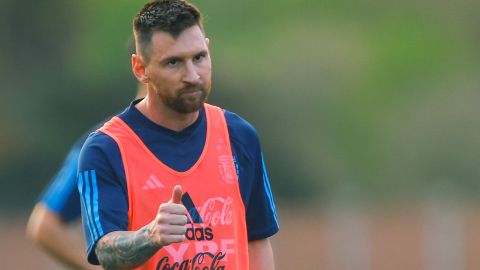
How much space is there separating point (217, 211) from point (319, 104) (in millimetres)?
23910

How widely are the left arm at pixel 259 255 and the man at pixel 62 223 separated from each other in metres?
0.92

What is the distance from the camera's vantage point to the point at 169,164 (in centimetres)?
528

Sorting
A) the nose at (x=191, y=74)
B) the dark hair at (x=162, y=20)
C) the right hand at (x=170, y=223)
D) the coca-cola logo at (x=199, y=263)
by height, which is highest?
the dark hair at (x=162, y=20)

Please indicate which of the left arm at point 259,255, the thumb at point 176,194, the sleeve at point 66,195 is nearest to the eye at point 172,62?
the thumb at point 176,194

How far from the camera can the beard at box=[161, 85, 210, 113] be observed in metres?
5.17

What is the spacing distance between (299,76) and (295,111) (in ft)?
3.16

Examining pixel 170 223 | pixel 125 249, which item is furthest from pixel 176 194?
pixel 125 249

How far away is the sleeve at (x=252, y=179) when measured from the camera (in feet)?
17.9

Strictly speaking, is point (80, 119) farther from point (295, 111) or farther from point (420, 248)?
point (420, 248)

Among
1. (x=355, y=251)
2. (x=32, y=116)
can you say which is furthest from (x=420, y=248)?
(x=32, y=116)

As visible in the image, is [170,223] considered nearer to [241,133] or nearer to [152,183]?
[152,183]

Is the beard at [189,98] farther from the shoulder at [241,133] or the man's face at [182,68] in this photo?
the shoulder at [241,133]

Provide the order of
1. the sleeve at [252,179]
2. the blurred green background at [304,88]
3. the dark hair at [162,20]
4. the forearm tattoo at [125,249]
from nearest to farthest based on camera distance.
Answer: the forearm tattoo at [125,249] < the dark hair at [162,20] < the sleeve at [252,179] < the blurred green background at [304,88]

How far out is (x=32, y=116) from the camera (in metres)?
27.1
